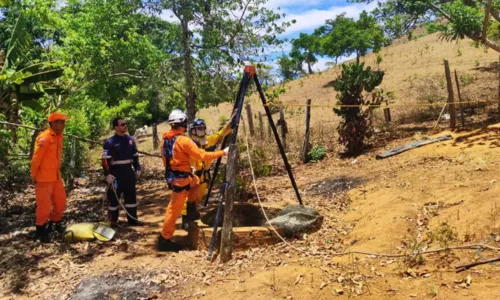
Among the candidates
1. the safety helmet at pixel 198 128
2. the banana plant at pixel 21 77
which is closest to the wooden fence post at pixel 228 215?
the safety helmet at pixel 198 128

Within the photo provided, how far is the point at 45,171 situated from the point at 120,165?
1.05 metres

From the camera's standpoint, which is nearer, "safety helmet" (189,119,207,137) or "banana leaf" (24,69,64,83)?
"safety helmet" (189,119,207,137)

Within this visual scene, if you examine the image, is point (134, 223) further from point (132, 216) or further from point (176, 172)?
point (176, 172)

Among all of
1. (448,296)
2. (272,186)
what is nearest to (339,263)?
(448,296)

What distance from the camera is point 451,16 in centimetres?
1007

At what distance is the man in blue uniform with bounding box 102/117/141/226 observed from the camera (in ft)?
20.4

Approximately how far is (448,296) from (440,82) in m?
19.1

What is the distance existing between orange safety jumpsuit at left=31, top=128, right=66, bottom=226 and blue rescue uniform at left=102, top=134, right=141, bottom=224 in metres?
0.68

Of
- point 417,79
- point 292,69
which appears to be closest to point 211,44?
point 417,79

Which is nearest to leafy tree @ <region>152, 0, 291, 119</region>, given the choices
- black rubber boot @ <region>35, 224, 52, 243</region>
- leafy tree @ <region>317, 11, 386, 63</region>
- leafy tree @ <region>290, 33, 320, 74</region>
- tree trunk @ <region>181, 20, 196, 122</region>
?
tree trunk @ <region>181, 20, 196, 122</region>

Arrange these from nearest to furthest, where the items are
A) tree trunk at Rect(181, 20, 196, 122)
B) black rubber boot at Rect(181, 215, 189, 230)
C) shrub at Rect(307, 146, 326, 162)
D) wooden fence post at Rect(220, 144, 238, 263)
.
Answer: wooden fence post at Rect(220, 144, 238, 263), black rubber boot at Rect(181, 215, 189, 230), tree trunk at Rect(181, 20, 196, 122), shrub at Rect(307, 146, 326, 162)

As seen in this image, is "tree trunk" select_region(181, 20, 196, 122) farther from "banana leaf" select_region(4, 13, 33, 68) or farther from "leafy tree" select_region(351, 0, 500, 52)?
"leafy tree" select_region(351, 0, 500, 52)

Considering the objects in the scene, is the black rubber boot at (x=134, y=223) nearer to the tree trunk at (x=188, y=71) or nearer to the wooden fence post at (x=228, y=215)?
the wooden fence post at (x=228, y=215)

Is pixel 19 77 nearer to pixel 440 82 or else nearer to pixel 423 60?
pixel 440 82
